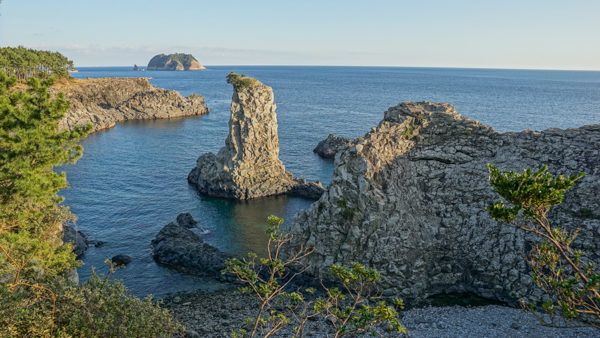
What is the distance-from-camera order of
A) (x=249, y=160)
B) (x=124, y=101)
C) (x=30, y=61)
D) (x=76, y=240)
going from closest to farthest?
(x=76, y=240)
(x=249, y=160)
(x=30, y=61)
(x=124, y=101)

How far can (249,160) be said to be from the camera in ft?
230

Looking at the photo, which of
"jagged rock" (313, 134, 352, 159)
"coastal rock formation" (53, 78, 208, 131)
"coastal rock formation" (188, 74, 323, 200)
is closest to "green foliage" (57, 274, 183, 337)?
"coastal rock formation" (188, 74, 323, 200)

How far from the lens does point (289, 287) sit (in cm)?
4100

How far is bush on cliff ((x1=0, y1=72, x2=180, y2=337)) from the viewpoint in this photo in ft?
73.1

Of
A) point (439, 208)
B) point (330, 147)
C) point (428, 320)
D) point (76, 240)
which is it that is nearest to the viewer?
point (428, 320)

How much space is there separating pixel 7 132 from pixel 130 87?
14432cm

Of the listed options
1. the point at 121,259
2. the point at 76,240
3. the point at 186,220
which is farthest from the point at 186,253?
the point at 76,240

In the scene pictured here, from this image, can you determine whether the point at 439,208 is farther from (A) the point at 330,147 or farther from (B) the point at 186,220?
(A) the point at 330,147

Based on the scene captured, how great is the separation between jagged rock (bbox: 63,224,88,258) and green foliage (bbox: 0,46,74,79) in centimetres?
8279

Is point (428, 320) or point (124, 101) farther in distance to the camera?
point (124, 101)

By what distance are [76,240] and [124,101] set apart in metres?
113

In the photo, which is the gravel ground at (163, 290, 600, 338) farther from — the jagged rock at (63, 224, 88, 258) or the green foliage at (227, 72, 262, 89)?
the green foliage at (227, 72, 262, 89)

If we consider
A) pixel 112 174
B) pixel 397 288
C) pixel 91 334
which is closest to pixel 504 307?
pixel 397 288

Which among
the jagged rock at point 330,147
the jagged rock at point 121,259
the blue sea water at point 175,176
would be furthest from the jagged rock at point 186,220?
the jagged rock at point 330,147
